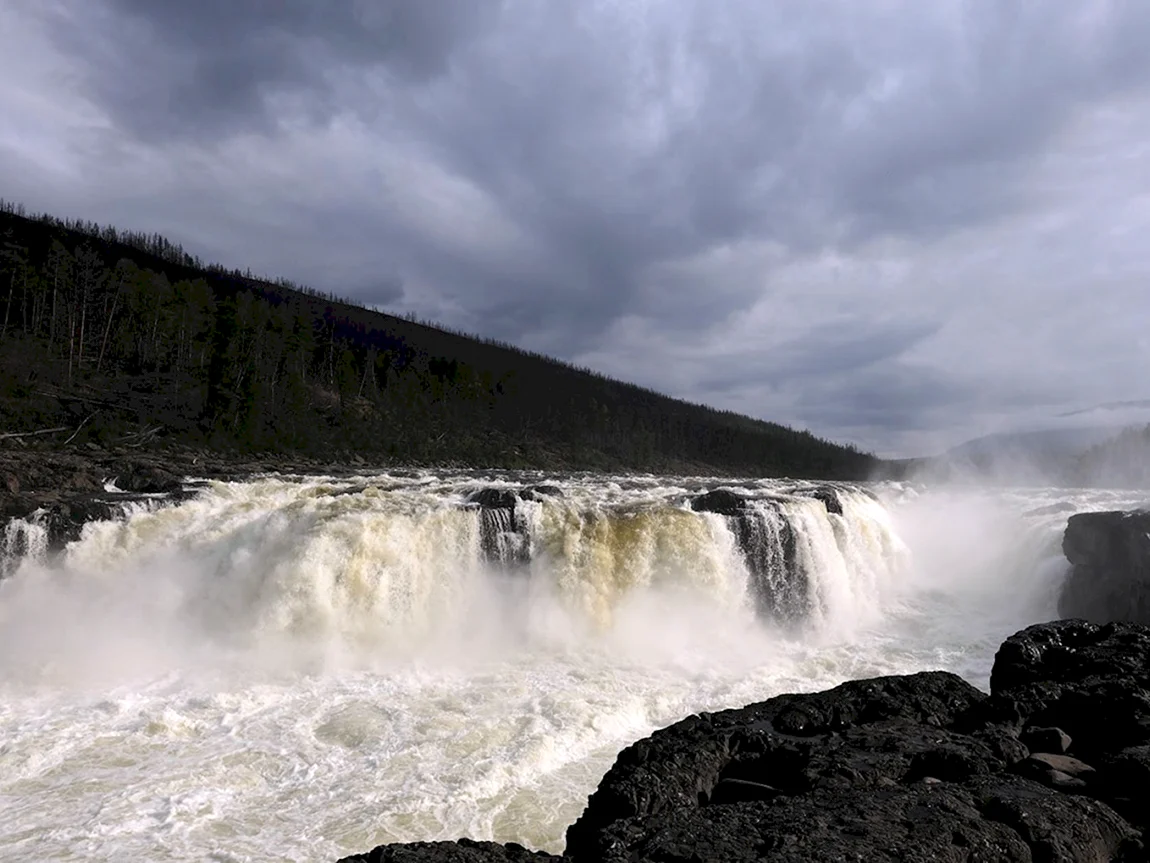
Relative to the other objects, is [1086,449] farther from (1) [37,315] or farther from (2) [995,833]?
(1) [37,315]

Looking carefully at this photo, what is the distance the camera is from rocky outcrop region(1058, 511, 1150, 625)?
16.1m

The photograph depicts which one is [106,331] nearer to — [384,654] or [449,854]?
[384,654]

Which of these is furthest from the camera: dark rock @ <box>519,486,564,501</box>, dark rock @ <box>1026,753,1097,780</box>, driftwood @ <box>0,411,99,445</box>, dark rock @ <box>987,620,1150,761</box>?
driftwood @ <box>0,411,99,445</box>

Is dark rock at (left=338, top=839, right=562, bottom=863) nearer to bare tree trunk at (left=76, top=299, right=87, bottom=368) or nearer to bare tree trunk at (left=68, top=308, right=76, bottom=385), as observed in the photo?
bare tree trunk at (left=68, top=308, right=76, bottom=385)

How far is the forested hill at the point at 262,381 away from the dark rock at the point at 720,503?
33.4 meters

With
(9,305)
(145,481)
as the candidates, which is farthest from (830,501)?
(9,305)

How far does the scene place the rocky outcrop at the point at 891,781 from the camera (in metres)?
3.58

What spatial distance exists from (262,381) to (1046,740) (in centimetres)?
5877

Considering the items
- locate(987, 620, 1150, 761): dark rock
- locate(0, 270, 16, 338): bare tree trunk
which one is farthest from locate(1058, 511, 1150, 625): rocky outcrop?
locate(0, 270, 16, 338): bare tree trunk

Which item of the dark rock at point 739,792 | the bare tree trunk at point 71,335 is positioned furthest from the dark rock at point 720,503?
the bare tree trunk at point 71,335

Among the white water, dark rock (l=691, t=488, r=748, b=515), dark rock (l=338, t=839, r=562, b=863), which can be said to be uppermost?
dark rock (l=691, t=488, r=748, b=515)

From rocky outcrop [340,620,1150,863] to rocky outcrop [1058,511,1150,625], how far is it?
493 inches

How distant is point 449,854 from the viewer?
12.0ft

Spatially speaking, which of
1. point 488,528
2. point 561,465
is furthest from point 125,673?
point 561,465
